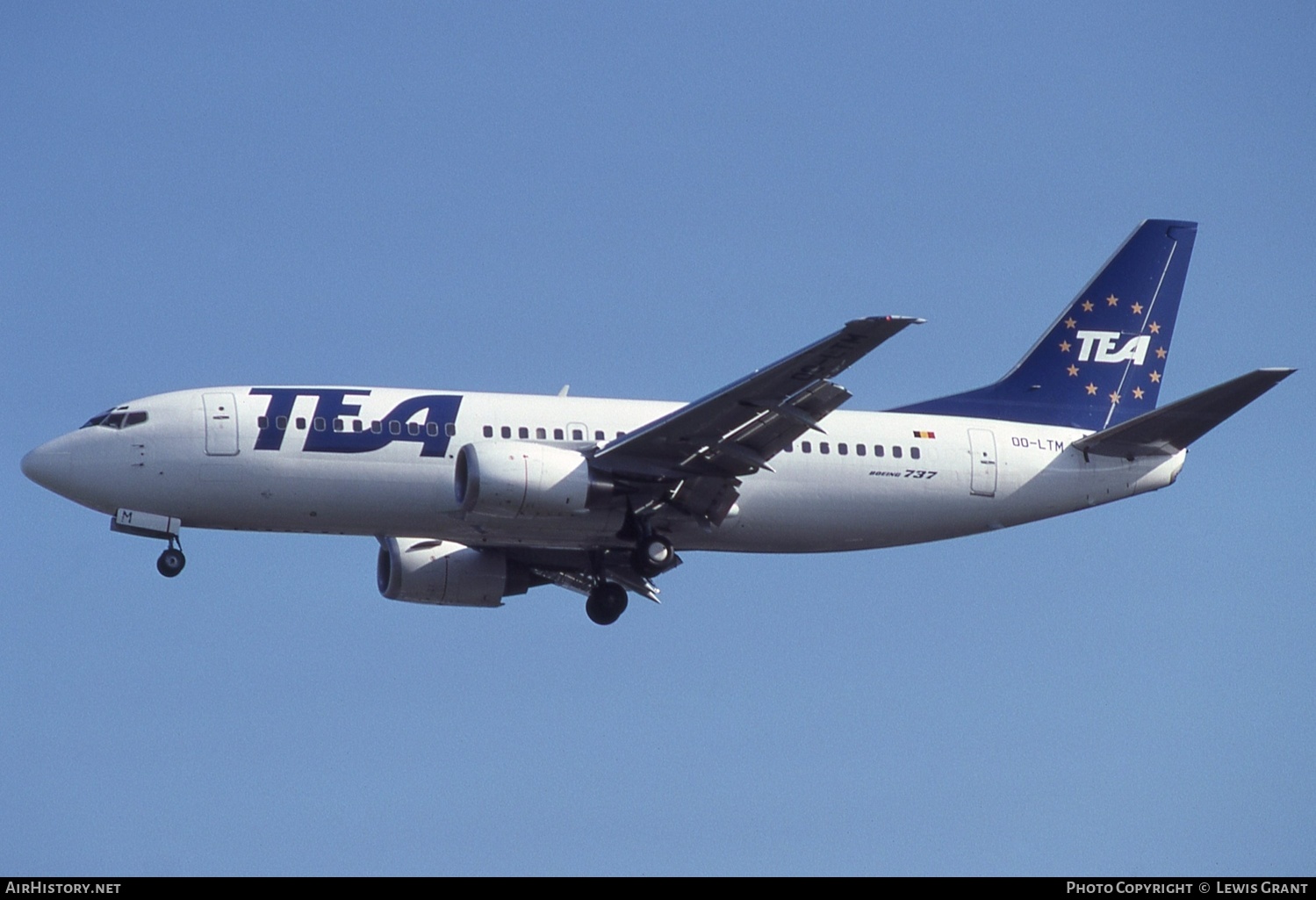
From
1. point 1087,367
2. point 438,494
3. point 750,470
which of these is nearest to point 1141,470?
point 1087,367

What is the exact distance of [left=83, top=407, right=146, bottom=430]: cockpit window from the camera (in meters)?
38.4

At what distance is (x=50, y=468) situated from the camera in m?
38.2

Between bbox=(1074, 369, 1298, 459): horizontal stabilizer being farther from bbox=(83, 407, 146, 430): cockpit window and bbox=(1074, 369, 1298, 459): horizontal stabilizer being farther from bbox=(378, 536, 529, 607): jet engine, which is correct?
bbox=(83, 407, 146, 430): cockpit window

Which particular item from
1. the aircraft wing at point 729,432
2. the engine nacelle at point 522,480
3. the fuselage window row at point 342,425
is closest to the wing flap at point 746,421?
the aircraft wing at point 729,432

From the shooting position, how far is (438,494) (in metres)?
37.9

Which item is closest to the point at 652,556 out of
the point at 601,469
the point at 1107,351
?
the point at 601,469

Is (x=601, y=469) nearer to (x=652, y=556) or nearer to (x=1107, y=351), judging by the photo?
(x=652, y=556)

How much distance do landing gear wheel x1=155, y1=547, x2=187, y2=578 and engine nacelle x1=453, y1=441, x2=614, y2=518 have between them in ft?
18.9

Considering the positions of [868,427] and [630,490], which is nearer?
[630,490]

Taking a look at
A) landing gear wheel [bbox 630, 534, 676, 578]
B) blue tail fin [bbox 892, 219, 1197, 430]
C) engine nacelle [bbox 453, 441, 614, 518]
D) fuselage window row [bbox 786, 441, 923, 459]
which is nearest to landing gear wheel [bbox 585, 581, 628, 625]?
landing gear wheel [bbox 630, 534, 676, 578]

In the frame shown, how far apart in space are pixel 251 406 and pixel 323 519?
2700 millimetres

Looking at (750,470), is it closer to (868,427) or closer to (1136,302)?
(868,427)
